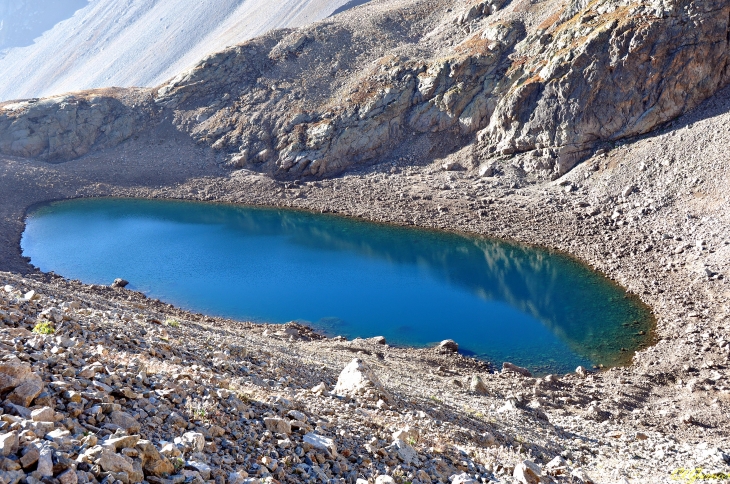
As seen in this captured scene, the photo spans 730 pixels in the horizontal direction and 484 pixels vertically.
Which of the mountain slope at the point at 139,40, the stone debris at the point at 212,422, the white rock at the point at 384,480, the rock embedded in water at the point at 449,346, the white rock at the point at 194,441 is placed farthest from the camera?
the mountain slope at the point at 139,40

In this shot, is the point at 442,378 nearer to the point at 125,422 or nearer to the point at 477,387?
the point at 477,387

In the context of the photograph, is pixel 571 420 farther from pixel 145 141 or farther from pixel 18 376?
pixel 145 141

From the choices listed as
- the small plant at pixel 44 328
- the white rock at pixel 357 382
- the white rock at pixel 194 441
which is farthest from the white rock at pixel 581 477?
A: the small plant at pixel 44 328

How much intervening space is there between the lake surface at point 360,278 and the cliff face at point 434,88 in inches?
481

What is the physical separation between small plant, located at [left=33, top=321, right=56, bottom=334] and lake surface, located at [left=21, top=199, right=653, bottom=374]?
20029 mm

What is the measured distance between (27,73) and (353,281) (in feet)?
441

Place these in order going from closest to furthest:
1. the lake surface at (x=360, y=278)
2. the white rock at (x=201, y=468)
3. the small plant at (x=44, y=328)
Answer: the white rock at (x=201, y=468), the small plant at (x=44, y=328), the lake surface at (x=360, y=278)

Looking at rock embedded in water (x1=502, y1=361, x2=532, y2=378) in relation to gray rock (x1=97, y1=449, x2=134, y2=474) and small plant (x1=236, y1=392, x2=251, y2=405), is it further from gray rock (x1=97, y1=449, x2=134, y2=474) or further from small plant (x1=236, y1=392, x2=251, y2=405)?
gray rock (x1=97, y1=449, x2=134, y2=474)

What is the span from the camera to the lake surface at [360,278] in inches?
1175

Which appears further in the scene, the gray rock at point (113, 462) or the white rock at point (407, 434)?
the white rock at point (407, 434)

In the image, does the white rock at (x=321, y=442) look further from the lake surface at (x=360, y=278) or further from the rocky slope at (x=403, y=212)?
the lake surface at (x=360, y=278)

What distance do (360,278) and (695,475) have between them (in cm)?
2764

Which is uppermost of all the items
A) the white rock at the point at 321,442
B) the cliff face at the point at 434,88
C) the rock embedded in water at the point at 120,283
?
the cliff face at the point at 434,88

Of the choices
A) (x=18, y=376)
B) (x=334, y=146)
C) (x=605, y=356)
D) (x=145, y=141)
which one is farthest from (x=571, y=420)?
(x=145, y=141)
